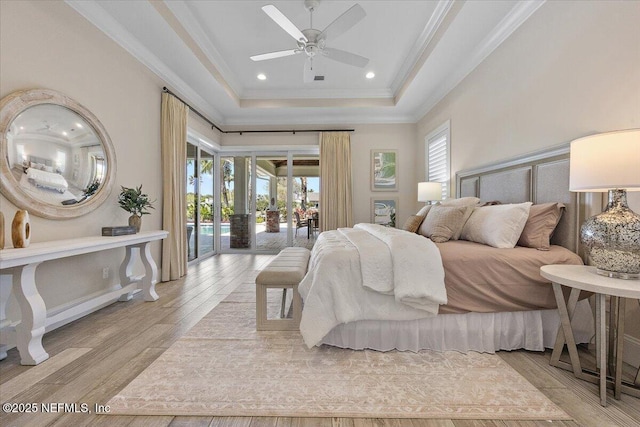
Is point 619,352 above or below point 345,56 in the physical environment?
below

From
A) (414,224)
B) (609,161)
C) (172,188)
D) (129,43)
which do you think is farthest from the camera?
(172,188)

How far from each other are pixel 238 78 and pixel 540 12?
3890 millimetres

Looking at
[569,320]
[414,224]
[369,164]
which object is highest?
[369,164]

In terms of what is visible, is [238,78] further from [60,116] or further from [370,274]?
[370,274]

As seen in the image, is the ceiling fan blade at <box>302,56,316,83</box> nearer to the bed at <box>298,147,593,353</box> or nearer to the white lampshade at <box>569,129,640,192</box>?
the bed at <box>298,147,593,353</box>

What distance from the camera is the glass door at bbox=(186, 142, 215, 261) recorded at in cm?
482

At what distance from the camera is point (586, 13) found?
1.99m

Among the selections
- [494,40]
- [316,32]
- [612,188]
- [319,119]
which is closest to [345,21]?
[316,32]

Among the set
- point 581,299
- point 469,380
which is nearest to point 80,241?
point 469,380

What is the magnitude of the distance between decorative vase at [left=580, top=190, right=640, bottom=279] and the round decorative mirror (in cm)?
375

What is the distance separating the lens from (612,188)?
57.2 inches

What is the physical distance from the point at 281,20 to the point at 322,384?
2865mm

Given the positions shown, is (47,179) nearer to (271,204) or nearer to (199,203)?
(199,203)

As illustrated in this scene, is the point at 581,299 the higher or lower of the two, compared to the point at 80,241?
lower
